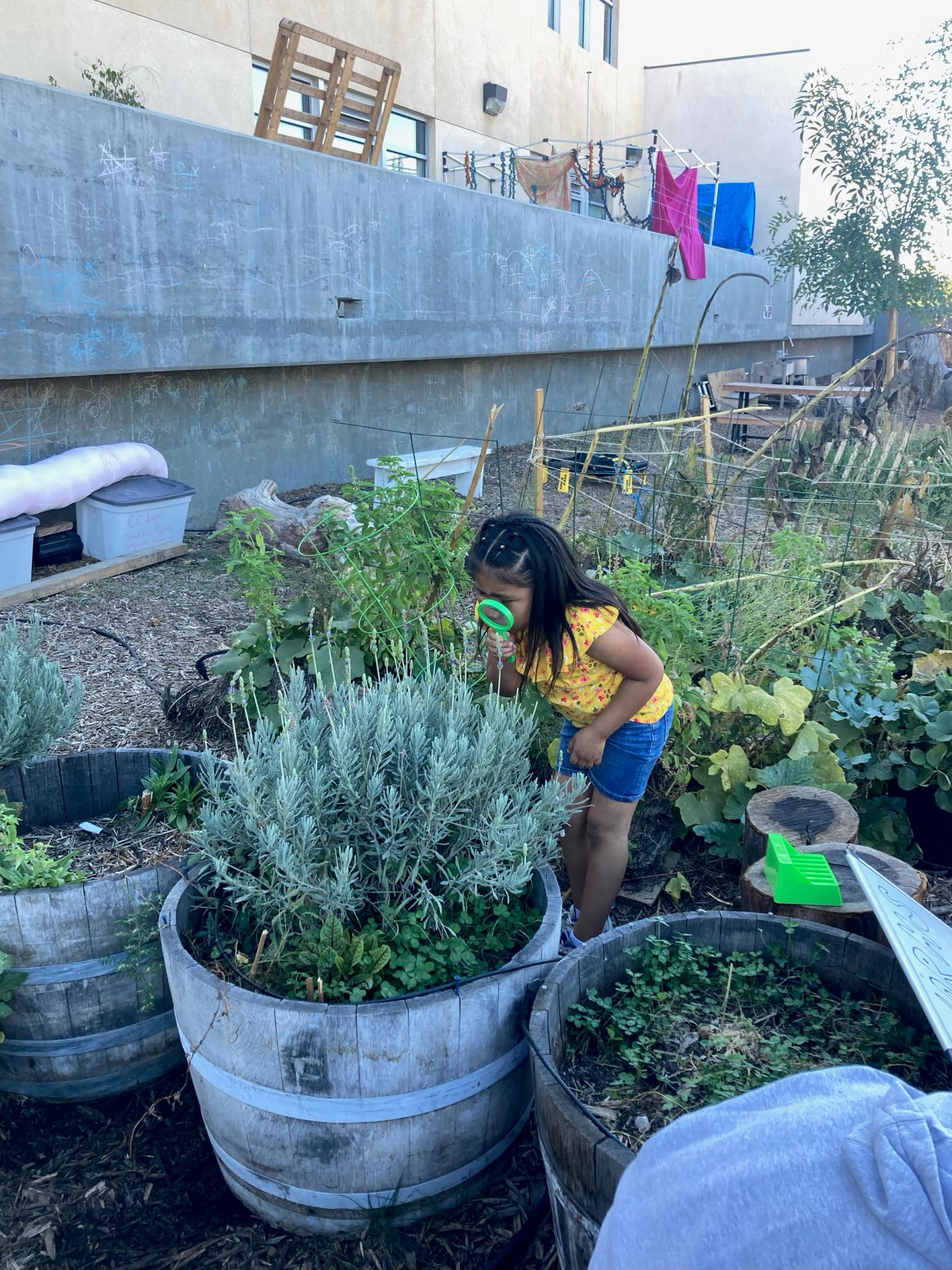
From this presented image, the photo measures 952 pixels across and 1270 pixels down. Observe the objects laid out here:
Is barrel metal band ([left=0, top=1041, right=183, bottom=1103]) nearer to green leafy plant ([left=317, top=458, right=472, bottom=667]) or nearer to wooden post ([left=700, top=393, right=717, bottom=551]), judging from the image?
green leafy plant ([left=317, top=458, right=472, bottom=667])

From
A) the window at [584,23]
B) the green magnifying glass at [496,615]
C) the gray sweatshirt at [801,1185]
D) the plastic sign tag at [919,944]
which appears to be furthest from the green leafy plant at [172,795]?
the window at [584,23]

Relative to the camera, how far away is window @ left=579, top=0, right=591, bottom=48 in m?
16.0

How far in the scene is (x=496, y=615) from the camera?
2.25m

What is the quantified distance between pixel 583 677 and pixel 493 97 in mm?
13002

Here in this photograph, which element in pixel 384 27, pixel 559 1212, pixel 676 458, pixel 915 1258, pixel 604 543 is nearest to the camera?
pixel 915 1258

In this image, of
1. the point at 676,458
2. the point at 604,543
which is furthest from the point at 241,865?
the point at 676,458

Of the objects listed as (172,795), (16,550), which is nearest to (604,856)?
(172,795)

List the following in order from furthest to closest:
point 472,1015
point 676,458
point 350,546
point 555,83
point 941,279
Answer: point 555,83
point 941,279
point 676,458
point 350,546
point 472,1015

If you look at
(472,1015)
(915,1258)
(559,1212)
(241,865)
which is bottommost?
(559,1212)

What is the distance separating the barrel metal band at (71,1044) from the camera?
2055mm

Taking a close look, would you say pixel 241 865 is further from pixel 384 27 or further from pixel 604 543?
pixel 384 27

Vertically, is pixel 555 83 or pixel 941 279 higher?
pixel 555 83

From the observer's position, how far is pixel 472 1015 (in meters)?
1.70

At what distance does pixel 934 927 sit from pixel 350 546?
1.91 metres
